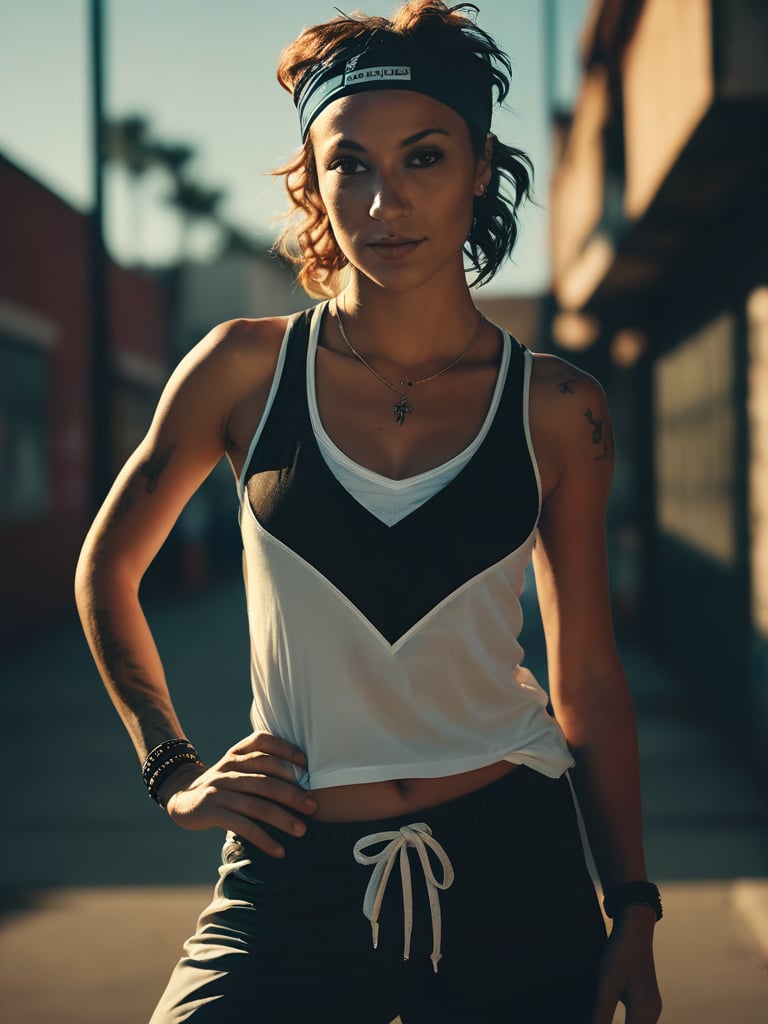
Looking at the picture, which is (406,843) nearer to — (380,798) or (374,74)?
(380,798)

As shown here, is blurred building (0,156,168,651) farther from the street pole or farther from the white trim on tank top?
the white trim on tank top

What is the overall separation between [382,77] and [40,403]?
39.0ft

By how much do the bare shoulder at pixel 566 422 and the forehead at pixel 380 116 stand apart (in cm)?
42

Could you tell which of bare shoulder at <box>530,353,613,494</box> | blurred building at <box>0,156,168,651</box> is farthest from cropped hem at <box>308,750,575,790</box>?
blurred building at <box>0,156,168,651</box>

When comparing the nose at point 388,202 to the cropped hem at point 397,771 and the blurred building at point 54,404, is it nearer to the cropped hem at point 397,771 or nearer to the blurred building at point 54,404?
the cropped hem at point 397,771

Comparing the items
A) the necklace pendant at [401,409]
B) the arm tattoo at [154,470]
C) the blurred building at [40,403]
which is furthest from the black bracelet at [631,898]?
the blurred building at [40,403]

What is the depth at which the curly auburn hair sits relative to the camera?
6.30ft

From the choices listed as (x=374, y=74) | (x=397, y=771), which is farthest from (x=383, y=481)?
(x=374, y=74)

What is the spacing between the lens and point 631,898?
192 centimetres

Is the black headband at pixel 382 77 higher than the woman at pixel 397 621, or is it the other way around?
the black headband at pixel 382 77

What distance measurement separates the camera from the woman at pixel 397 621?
5.61 feet

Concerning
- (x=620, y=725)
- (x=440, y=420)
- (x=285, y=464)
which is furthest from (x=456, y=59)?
(x=620, y=725)

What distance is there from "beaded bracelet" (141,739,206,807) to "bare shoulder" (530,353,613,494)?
683mm

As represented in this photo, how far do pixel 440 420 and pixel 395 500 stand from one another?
0.19m
